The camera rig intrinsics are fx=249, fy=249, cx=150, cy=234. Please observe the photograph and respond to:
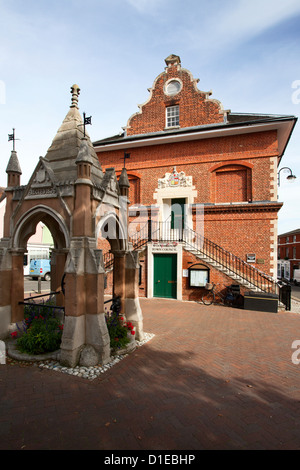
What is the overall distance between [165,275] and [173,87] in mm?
12663

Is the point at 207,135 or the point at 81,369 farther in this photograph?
the point at 207,135

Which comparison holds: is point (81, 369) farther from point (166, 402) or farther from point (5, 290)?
point (5, 290)

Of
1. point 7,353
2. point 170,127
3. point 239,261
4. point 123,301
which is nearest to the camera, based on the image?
point 7,353

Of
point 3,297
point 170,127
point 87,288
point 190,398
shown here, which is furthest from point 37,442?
point 170,127

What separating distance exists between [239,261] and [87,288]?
10985 mm

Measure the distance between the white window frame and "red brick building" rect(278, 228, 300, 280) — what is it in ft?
109

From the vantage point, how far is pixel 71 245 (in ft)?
18.4

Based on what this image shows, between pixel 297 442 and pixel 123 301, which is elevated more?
pixel 123 301

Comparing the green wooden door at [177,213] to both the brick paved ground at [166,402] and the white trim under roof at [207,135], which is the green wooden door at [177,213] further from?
the brick paved ground at [166,402]

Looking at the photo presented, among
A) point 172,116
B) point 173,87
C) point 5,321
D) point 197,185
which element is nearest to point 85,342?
point 5,321

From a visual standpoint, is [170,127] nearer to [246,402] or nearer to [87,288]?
[87,288]

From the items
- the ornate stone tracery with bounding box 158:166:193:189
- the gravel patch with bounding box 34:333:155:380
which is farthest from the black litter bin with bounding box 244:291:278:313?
the gravel patch with bounding box 34:333:155:380

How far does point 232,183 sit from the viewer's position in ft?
50.3

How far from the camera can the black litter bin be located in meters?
11.4
